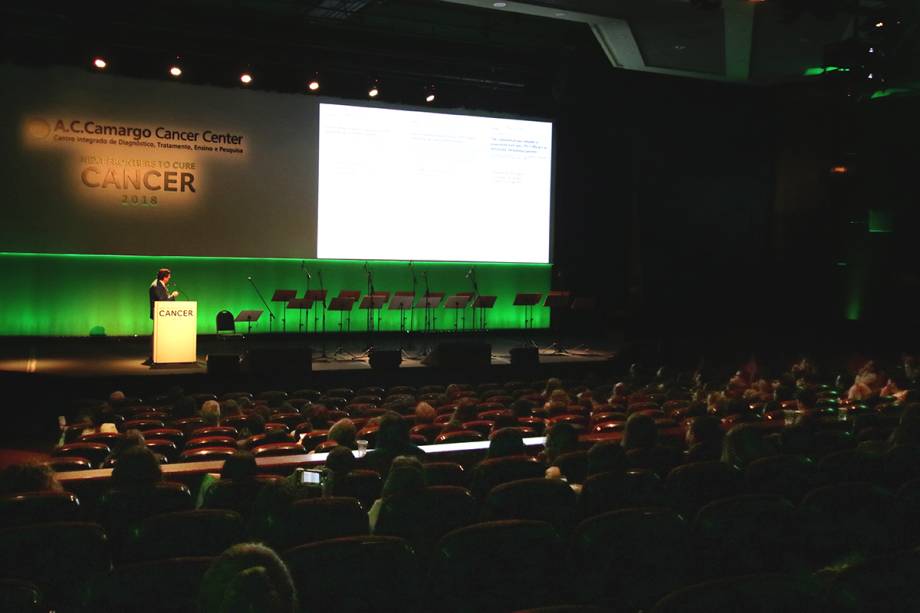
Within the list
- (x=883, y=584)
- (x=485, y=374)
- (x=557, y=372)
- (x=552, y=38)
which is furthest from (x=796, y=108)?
(x=883, y=584)

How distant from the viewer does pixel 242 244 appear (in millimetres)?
14461

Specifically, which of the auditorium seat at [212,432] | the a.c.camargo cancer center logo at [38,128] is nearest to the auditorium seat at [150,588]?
the auditorium seat at [212,432]

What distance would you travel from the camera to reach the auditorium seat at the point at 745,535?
113 inches

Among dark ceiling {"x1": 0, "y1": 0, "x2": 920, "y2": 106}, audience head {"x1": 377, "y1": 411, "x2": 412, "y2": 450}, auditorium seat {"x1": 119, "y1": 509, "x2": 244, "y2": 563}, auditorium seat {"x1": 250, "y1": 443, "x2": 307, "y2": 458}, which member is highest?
dark ceiling {"x1": 0, "y1": 0, "x2": 920, "y2": 106}

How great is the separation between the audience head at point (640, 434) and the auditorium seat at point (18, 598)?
10.3 feet

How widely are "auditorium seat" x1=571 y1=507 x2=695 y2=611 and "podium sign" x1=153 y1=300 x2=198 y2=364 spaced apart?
892 cm

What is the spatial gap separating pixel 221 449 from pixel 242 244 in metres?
9.85

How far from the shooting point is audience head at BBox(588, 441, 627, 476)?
381cm

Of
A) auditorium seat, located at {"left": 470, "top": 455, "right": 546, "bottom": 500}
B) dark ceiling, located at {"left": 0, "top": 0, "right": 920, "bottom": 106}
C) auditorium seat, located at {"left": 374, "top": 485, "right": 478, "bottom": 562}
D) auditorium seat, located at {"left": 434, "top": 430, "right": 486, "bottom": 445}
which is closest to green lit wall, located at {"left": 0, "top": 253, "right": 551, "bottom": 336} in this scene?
dark ceiling, located at {"left": 0, "top": 0, "right": 920, "bottom": 106}

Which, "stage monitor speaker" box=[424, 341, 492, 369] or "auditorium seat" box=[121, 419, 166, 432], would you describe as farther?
"stage monitor speaker" box=[424, 341, 492, 369]

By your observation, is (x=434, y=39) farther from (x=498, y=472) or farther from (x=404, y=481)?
(x=404, y=481)

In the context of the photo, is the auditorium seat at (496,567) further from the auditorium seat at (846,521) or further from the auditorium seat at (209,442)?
the auditorium seat at (209,442)

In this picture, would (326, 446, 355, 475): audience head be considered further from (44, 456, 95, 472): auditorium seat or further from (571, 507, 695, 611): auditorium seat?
(44, 456, 95, 472): auditorium seat

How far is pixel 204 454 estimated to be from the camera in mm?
5027
